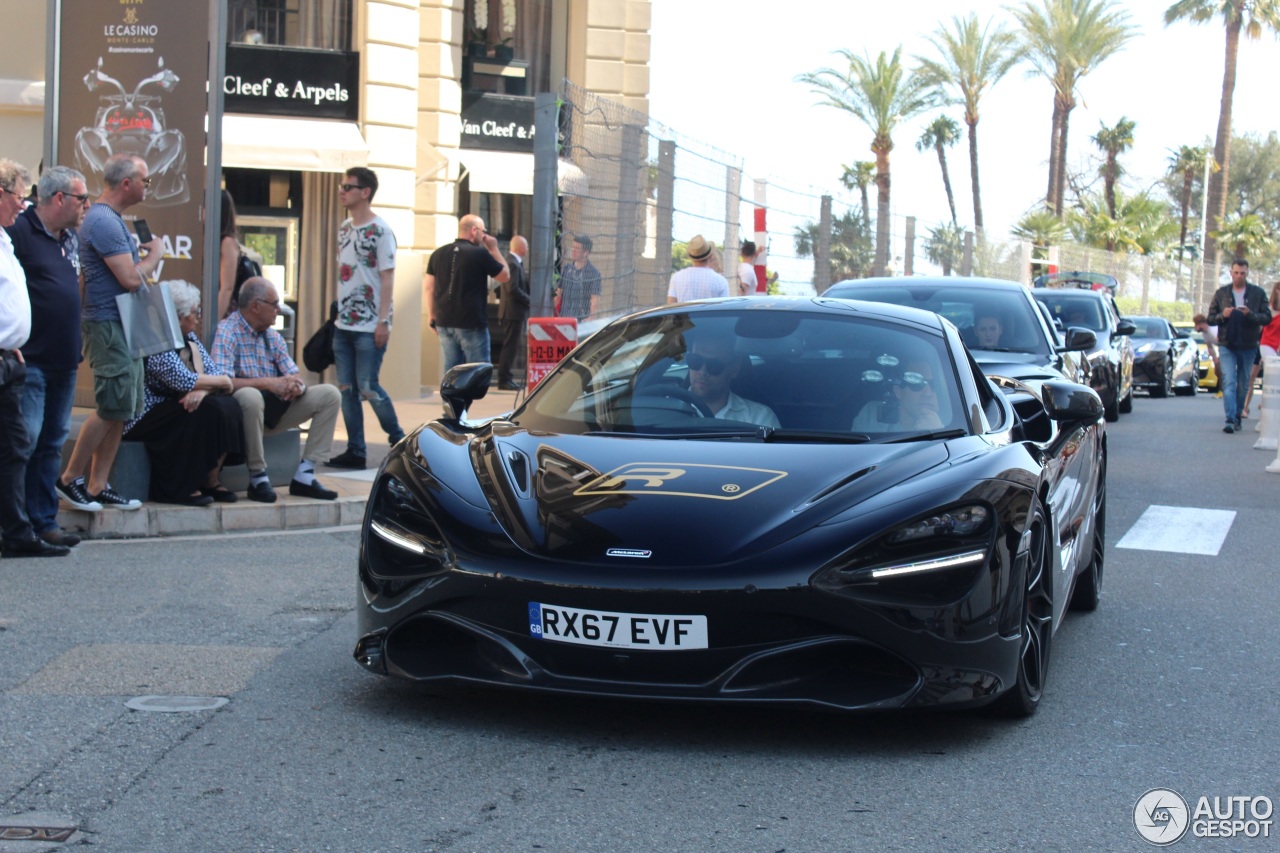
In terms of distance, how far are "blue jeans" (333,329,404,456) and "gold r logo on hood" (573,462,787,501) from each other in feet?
19.6

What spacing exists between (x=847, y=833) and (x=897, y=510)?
3.34 feet

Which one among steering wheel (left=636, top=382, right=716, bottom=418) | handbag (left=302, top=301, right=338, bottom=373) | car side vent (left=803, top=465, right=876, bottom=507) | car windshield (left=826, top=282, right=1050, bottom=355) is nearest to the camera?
car side vent (left=803, top=465, right=876, bottom=507)

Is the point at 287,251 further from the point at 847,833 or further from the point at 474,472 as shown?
the point at 847,833

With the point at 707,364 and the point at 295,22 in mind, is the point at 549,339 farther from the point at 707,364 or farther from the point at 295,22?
the point at 295,22

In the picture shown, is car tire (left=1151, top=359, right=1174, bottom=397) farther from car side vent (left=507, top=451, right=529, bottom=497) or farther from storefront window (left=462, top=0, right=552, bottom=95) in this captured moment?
car side vent (left=507, top=451, right=529, bottom=497)

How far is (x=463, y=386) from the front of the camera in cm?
572

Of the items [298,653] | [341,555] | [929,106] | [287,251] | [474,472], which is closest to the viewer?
[474,472]

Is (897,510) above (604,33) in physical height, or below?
below

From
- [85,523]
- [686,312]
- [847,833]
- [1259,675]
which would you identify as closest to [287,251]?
[85,523]

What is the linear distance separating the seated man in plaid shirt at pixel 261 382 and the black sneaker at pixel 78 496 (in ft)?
3.17

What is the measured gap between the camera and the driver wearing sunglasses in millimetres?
5391

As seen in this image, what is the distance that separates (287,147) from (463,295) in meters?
4.88

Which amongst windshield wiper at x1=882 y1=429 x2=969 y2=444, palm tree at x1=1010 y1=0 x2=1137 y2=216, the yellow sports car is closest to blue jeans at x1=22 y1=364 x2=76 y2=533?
windshield wiper at x1=882 y1=429 x2=969 y2=444

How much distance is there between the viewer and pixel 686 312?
605cm
